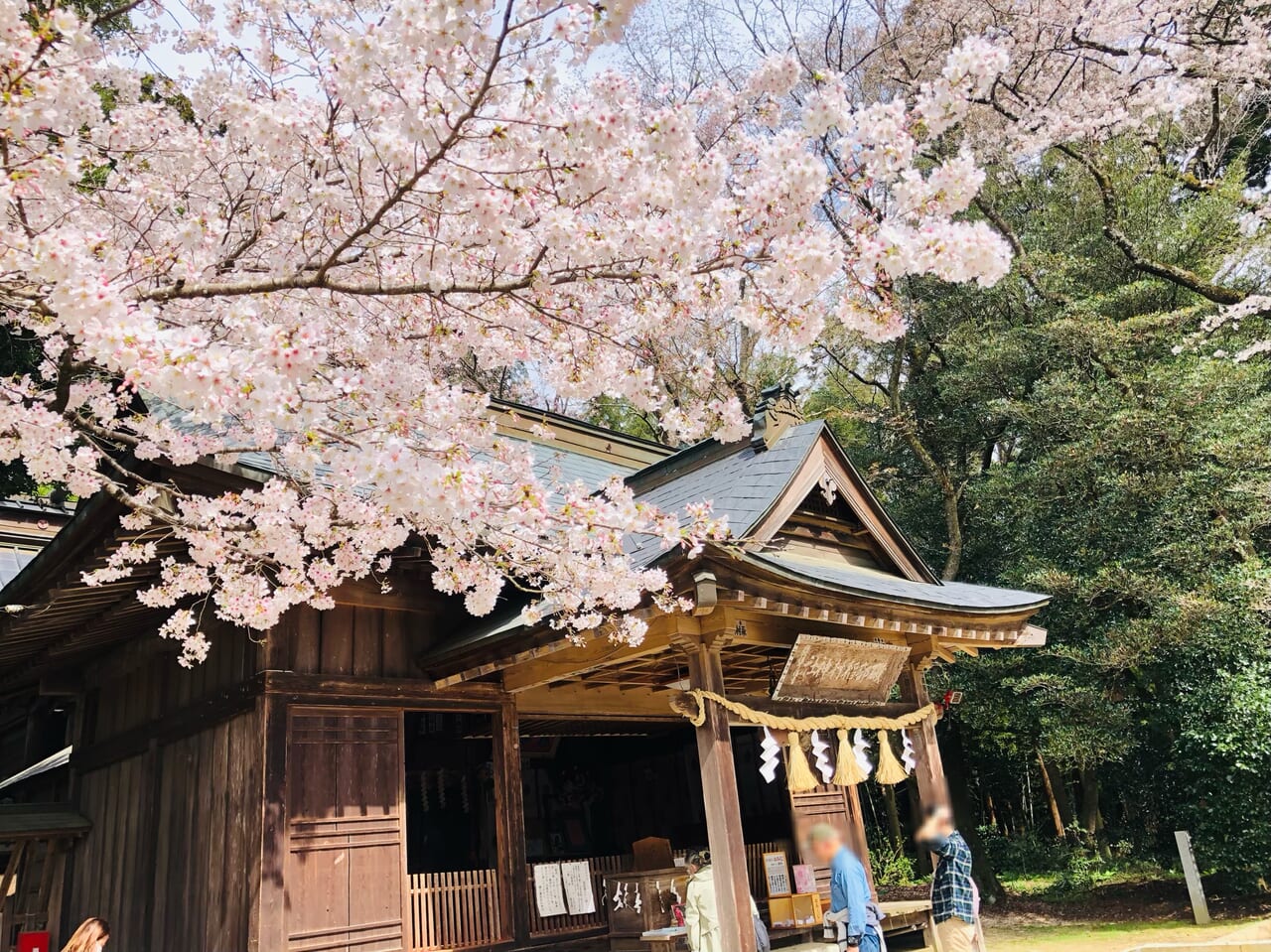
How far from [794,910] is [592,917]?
219 cm

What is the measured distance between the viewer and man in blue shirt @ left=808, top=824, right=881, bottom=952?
5391 millimetres

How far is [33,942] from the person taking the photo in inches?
288

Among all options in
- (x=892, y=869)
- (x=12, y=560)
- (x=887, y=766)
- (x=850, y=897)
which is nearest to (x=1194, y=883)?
(x=887, y=766)

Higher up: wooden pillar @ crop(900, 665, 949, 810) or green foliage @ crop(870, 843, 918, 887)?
wooden pillar @ crop(900, 665, 949, 810)

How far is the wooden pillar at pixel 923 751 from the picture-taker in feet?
23.9

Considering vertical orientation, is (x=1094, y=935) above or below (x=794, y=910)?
below

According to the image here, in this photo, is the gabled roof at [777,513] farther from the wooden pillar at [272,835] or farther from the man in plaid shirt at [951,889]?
the man in plaid shirt at [951,889]

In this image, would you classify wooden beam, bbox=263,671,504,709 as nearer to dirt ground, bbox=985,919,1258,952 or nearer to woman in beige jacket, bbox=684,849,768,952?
woman in beige jacket, bbox=684,849,768,952

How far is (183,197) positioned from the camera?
503cm

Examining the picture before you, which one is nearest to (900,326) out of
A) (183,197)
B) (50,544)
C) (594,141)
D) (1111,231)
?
(594,141)

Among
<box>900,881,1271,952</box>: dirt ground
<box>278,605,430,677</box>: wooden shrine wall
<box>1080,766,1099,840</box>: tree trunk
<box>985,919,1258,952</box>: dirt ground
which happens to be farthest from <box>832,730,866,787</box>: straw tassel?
→ <box>1080,766,1099,840</box>: tree trunk

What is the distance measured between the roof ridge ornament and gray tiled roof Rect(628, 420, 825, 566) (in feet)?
0.21

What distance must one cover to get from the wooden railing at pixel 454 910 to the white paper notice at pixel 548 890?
1005 mm

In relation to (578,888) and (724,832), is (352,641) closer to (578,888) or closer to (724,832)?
(724,832)
